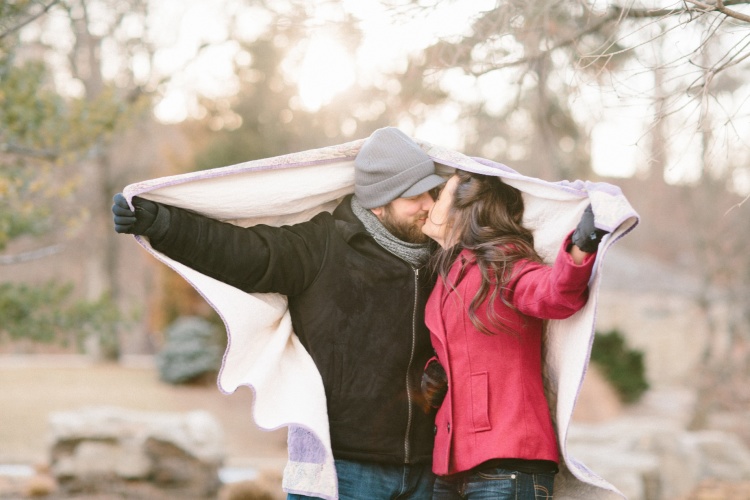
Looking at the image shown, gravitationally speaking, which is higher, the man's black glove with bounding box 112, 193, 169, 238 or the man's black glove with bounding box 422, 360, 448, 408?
the man's black glove with bounding box 112, 193, 169, 238

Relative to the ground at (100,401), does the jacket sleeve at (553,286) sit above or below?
above

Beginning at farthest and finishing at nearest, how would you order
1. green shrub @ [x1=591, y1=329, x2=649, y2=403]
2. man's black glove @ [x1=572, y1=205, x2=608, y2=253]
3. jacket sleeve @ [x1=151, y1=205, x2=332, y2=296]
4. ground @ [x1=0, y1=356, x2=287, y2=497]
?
green shrub @ [x1=591, y1=329, x2=649, y2=403] → ground @ [x1=0, y1=356, x2=287, y2=497] → jacket sleeve @ [x1=151, y1=205, x2=332, y2=296] → man's black glove @ [x1=572, y1=205, x2=608, y2=253]

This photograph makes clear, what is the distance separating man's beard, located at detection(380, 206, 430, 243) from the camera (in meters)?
2.71

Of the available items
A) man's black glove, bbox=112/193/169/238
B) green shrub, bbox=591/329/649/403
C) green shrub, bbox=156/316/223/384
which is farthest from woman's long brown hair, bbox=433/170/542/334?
green shrub, bbox=156/316/223/384

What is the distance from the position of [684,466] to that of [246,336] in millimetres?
6423

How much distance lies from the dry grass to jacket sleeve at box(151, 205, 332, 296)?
23.4 ft

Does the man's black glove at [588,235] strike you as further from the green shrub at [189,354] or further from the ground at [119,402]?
the green shrub at [189,354]

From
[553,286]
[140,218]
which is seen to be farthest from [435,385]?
[140,218]

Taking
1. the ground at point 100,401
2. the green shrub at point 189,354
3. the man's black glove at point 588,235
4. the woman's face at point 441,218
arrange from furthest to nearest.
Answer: the green shrub at point 189,354
the ground at point 100,401
the woman's face at point 441,218
the man's black glove at point 588,235

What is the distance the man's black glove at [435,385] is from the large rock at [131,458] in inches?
213

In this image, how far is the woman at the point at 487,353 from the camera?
7.84 feet

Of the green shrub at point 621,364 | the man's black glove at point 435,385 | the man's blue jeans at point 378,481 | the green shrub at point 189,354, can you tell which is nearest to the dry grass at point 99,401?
the green shrub at point 189,354

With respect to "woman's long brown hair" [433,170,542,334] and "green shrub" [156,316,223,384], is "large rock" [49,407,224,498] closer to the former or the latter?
"woman's long brown hair" [433,170,542,334]

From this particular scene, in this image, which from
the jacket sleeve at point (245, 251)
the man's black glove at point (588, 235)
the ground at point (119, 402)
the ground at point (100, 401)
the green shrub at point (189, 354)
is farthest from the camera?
the green shrub at point (189, 354)
